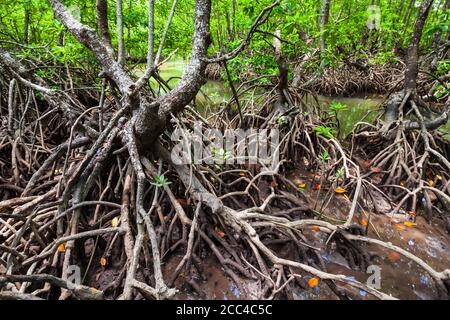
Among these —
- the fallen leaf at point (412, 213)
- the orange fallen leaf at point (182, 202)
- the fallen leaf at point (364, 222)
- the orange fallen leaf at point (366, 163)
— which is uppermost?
the orange fallen leaf at point (182, 202)

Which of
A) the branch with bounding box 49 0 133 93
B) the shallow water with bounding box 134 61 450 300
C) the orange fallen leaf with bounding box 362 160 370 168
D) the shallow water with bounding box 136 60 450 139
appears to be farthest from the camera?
the shallow water with bounding box 136 60 450 139

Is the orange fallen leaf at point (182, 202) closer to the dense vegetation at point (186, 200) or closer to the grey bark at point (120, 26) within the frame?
the dense vegetation at point (186, 200)

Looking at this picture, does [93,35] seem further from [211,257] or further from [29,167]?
[211,257]

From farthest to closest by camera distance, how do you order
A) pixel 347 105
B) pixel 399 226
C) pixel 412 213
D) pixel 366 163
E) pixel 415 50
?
pixel 347 105 < pixel 366 163 < pixel 415 50 < pixel 412 213 < pixel 399 226

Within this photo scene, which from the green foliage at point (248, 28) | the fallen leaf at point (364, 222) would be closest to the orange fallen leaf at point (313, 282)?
the fallen leaf at point (364, 222)

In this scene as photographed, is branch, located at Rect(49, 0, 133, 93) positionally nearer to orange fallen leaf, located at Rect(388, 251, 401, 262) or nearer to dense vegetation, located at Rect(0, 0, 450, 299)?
dense vegetation, located at Rect(0, 0, 450, 299)

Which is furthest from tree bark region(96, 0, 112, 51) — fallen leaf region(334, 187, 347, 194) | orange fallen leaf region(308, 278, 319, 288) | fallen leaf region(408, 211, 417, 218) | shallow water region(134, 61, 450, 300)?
fallen leaf region(408, 211, 417, 218)

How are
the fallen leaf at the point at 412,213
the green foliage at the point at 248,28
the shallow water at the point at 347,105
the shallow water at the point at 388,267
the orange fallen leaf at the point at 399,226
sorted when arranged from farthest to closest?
the shallow water at the point at 347,105 < the green foliage at the point at 248,28 < the fallen leaf at the point at 412,213 < the orange fallen leaf at the point at 399,226 < the shallow water at the point at 388,267

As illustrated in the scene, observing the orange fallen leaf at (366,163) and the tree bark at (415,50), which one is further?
the orange fallen leaf at (366,163)

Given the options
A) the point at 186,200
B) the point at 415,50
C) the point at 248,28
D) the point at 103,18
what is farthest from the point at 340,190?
the point at 103,18

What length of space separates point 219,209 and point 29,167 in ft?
7.51

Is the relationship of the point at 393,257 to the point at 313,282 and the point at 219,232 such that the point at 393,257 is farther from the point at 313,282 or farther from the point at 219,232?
the point at 219,232

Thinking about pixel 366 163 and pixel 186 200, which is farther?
pixel 366 163
